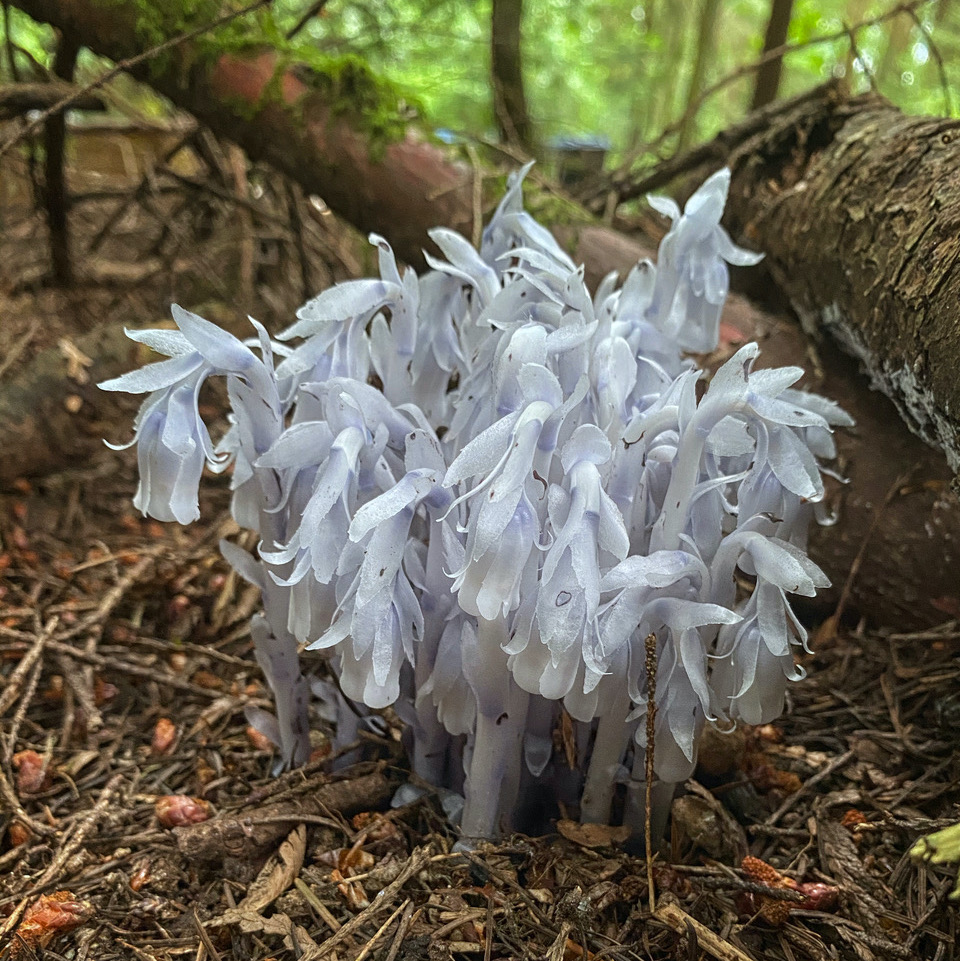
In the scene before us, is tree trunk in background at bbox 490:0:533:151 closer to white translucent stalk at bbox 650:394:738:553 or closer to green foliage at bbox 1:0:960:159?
green foliage at bbox 1:0:960:159

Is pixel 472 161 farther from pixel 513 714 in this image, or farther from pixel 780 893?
pixel 780 893

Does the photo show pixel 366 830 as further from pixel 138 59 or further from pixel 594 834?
pixel 138 59

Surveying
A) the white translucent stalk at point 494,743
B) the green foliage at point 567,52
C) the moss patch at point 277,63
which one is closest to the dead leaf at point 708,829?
the white translucent stalk at point 494,743

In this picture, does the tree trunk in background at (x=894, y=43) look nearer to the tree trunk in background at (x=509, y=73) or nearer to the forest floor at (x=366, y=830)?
the tree trunk in background at (x=509, y=73)

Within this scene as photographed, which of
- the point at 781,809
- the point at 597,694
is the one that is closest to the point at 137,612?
the point at 597,694

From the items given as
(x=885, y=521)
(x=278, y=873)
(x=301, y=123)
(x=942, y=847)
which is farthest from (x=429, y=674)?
(x=301, y=123)

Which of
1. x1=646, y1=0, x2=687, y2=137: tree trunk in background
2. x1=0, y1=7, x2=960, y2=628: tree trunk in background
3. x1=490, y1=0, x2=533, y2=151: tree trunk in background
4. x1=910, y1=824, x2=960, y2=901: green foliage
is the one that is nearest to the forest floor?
x1=0, y1=7, x2=960, y2=628: tree trunk in background
